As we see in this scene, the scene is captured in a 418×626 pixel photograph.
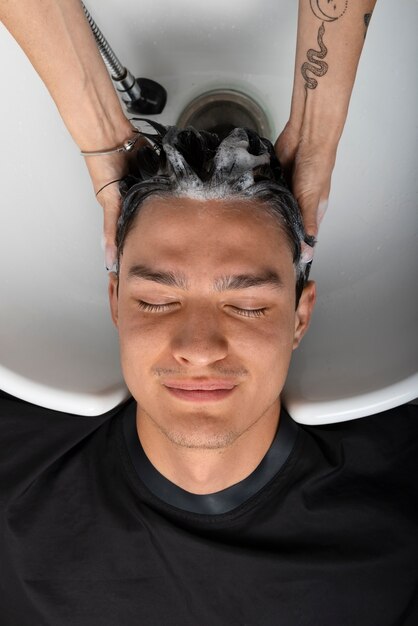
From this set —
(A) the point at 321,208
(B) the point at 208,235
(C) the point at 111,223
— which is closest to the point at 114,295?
(C) the point at 111,223

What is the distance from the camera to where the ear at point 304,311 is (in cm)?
121

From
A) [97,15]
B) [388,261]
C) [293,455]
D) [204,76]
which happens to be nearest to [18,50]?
[97,15]

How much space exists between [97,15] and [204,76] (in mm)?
219

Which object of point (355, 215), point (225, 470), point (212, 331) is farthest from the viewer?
point (355, 215)

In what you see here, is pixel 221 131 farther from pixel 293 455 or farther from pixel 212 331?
pixel 293 455

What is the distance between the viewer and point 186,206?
112cm

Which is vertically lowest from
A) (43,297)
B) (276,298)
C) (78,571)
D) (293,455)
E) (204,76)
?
(78,571)

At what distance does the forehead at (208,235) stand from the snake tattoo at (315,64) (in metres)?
0.23

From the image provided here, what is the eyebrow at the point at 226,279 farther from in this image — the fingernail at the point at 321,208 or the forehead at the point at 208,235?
the fingernail at the point at 321,208

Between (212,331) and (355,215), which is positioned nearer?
(212,331)

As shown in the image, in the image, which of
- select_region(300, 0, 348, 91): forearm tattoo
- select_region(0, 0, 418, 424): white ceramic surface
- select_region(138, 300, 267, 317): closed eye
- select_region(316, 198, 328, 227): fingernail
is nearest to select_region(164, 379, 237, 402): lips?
select_region(138, 300, 267, 317): closed eye

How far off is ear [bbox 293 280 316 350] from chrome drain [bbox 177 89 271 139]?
350 millimetres

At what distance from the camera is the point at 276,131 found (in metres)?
1.42

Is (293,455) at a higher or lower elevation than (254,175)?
lower
